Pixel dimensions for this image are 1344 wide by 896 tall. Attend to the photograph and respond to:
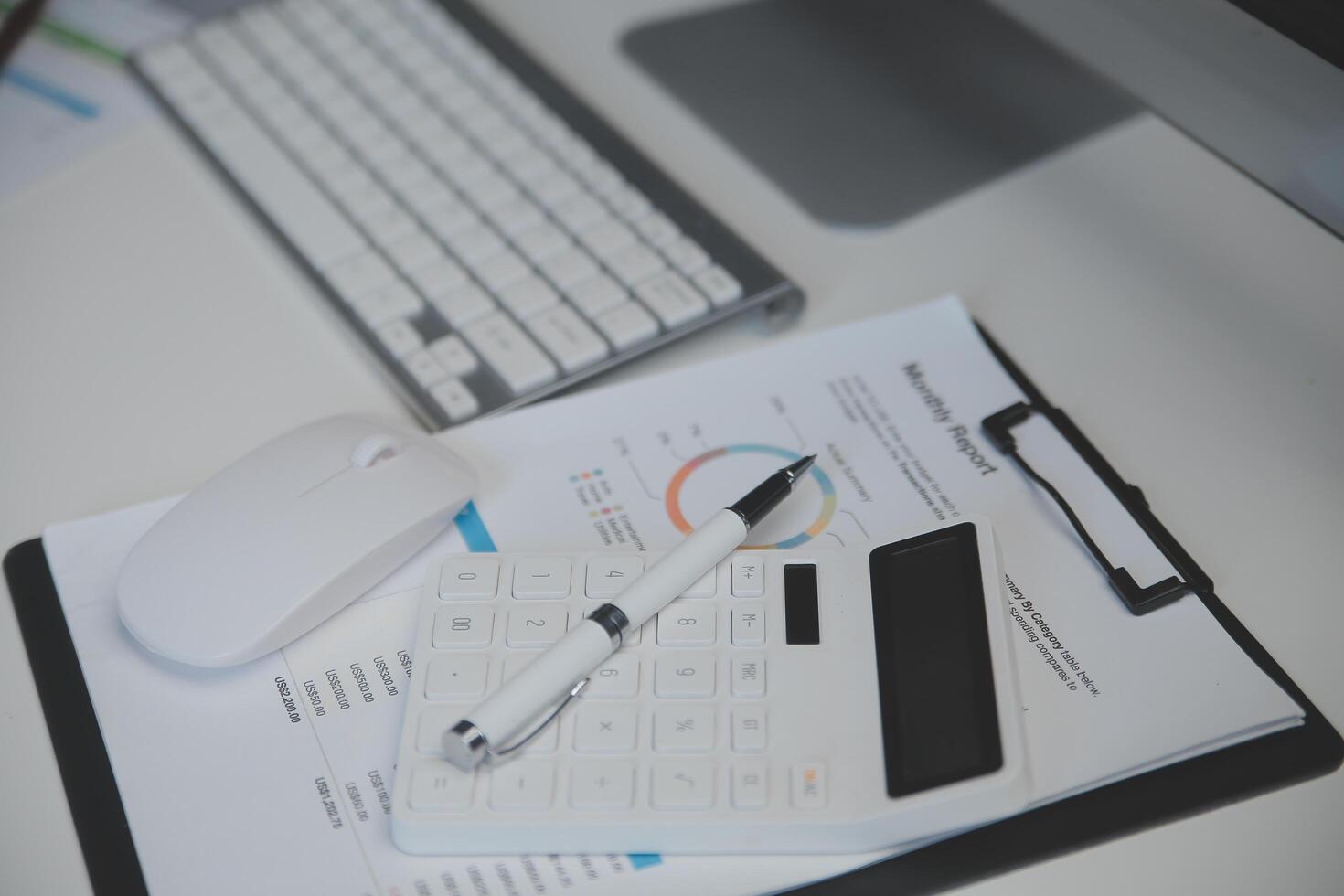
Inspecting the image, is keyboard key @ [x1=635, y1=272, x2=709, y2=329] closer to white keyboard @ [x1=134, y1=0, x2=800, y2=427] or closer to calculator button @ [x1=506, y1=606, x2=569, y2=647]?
white keyboard @ [x1=134, y1=0, x2=800, y2=427]

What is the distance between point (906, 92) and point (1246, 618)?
379 millimetres

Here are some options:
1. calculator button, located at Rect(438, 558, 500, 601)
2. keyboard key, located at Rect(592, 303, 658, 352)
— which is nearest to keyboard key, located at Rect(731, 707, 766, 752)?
calculator button, located at Rect(438, 558, 500, 601)

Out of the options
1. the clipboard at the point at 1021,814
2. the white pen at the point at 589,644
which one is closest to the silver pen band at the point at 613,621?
the white pen at the point at 589,644

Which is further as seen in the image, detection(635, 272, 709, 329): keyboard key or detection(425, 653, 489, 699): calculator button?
detection(635, 272, 709, 329): keyboard key

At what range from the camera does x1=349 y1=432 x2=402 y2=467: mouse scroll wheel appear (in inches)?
18.8

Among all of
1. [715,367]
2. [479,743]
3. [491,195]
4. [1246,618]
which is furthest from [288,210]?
[1246,618]

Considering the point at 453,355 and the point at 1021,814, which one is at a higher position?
the point at 453,355

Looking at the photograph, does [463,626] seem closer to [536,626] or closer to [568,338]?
[536,626]

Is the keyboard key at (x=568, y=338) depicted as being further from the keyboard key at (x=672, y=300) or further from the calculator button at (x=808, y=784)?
the calculator button at (x=808, y=784)

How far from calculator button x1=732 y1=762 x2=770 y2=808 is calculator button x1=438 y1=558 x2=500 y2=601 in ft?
0.39

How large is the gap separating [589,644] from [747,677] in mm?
57

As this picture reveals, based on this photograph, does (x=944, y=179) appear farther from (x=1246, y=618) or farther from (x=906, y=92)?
(x=1246, y=618)

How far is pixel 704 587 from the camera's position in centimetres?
45

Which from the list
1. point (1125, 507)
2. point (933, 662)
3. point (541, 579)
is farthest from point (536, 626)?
point (1125, 507)
